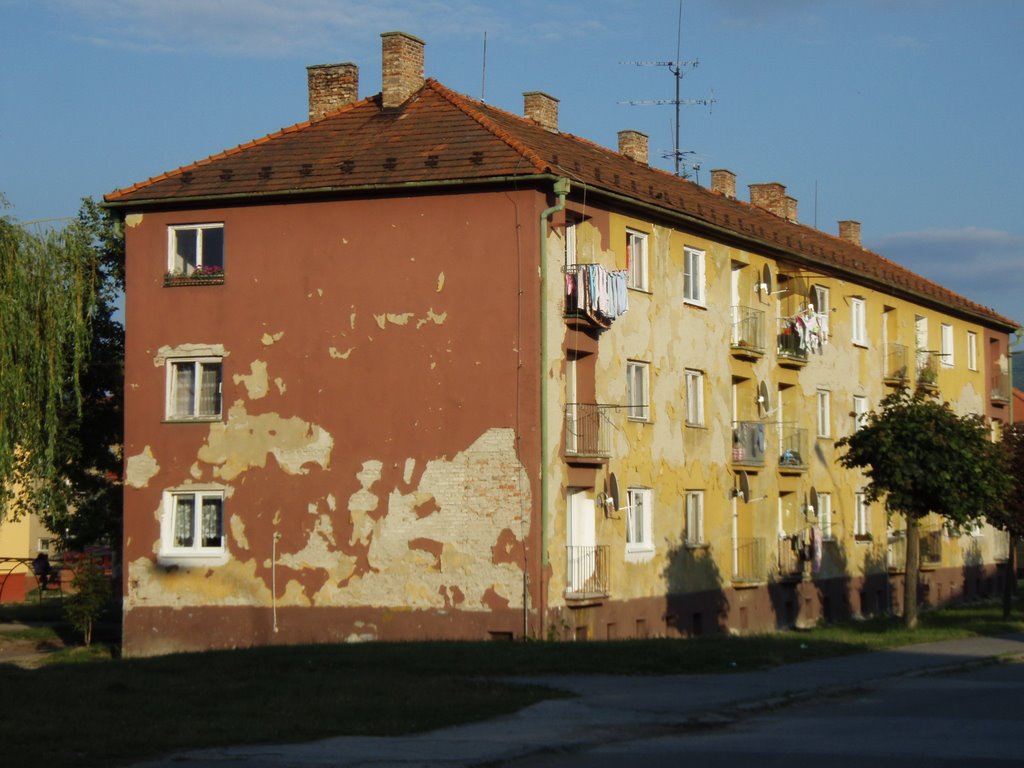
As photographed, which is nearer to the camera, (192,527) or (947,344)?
(192,527)

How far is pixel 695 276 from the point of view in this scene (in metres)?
32.4

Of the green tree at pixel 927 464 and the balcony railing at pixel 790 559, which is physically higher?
the green tree at pixel 927 464

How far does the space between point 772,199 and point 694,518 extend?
18036 millimetres

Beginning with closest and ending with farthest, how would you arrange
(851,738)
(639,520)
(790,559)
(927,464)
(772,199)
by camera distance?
(851,738) → (639,520) → (927,464) → (790,559) → (772,199)

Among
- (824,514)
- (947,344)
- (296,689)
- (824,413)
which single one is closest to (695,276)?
(824,413)

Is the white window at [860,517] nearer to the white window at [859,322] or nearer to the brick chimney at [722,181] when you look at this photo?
the white window at [859,322]

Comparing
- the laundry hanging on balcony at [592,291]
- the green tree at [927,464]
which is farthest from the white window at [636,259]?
the green tree at [927,464]

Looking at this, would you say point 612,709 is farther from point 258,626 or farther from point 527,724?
point 258,626

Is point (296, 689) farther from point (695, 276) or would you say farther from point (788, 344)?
point (788, 344)

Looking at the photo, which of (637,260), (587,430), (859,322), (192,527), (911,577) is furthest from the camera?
(859,322)

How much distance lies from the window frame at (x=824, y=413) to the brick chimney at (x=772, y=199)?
30.8ft

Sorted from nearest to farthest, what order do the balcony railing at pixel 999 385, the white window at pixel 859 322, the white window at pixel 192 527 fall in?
1. the white window at pixel 192 527
2. the white window at pixel 859 322
3. the balcony railing at pixel 999 385

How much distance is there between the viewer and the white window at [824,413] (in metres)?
39.1

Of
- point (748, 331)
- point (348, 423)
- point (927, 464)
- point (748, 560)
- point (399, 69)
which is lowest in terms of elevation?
point (748, 560)
